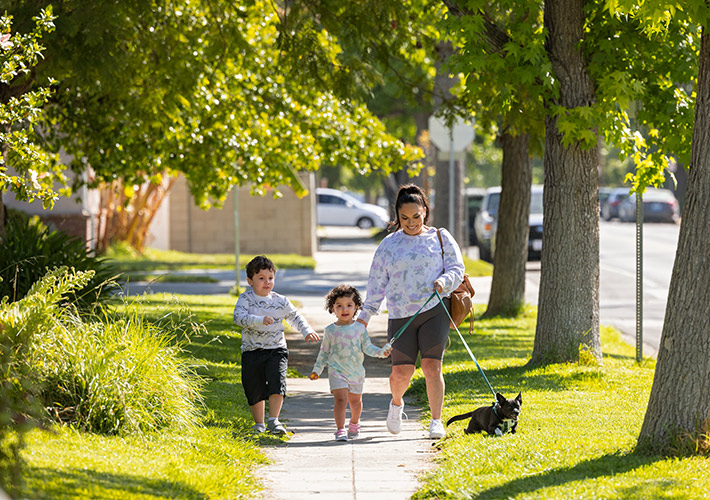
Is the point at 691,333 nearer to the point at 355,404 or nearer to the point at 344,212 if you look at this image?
the point at 355,404

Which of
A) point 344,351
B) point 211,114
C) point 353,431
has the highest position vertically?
point 211,114

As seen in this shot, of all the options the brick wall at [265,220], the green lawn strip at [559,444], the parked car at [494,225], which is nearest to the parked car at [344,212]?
the parked car at [494,225]

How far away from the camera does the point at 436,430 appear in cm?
709

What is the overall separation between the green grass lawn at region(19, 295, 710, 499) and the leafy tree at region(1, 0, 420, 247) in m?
5.07

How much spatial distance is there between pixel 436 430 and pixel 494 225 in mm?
20920

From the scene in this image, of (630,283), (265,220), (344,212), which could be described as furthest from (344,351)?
(344,212)

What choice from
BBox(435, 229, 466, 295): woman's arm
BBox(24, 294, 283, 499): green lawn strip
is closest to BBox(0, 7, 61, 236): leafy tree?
BBox(24, 294, 283, 499): green lawn strip

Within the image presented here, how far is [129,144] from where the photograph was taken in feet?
44.1

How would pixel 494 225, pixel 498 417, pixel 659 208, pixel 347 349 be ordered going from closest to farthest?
pixel 498 417 < pixel 347 349 < pixel 494 225 < pixel 659 208

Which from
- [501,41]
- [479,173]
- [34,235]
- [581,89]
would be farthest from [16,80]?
[479,173]

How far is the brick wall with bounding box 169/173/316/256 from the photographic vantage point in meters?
29.1

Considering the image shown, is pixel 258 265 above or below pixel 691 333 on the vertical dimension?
above

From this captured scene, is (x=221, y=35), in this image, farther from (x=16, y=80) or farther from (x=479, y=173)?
(x=479, y=173)

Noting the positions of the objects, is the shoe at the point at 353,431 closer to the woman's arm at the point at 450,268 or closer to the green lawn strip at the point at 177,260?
the woman's arm at the point at 450,268
